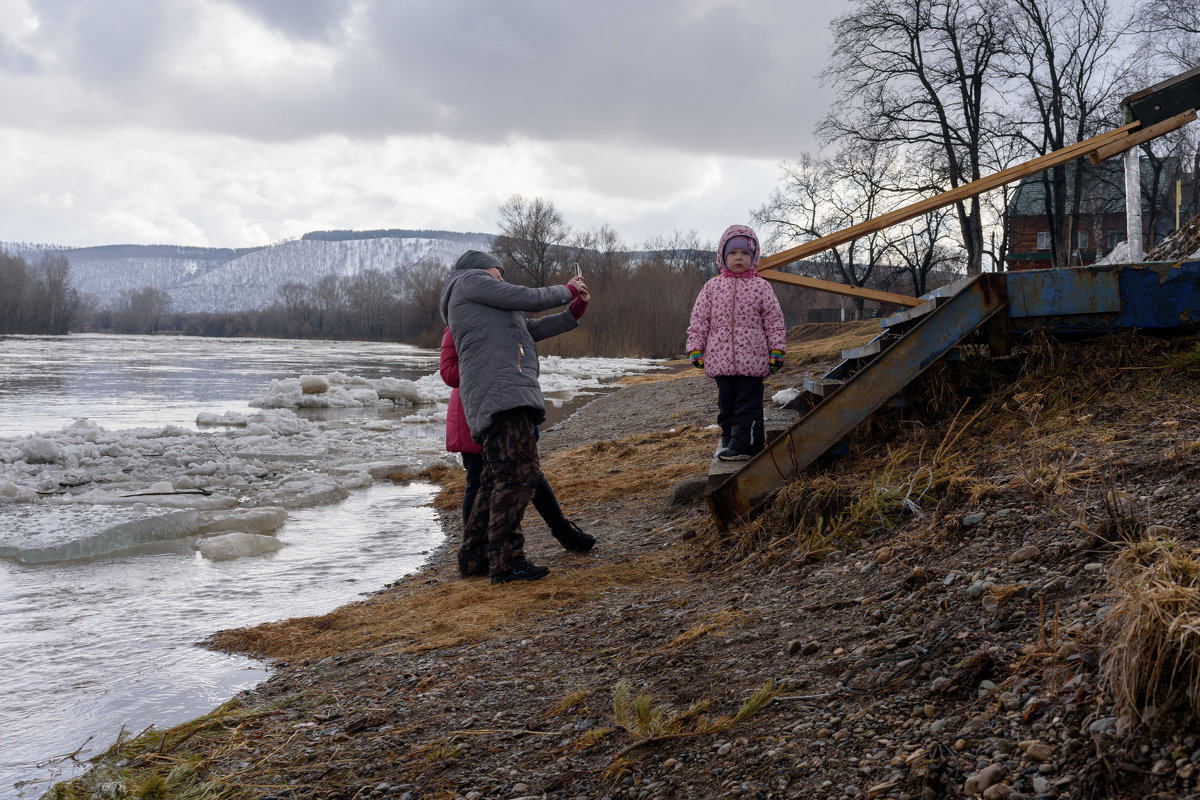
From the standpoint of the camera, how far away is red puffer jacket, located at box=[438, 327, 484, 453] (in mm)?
5367

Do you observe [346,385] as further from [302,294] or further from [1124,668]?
[302,294]

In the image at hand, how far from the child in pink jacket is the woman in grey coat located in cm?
120

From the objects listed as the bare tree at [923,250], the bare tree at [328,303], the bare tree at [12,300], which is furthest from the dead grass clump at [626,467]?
the bare tree at [328,303]

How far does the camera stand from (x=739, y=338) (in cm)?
576

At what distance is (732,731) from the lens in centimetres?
247

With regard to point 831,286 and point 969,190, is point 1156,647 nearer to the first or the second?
point 969,190

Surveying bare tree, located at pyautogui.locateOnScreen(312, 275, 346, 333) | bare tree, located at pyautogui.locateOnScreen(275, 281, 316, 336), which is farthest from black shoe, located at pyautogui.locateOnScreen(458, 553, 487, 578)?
bare tree, located at pyautogui.locateOnScreen(312, 275, 346, 333)

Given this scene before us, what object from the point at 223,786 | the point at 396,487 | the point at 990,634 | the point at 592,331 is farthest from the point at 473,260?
the point at 592,331

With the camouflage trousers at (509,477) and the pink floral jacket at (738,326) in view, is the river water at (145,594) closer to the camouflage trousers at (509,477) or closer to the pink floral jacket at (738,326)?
the camouflage trousers at (509,477)

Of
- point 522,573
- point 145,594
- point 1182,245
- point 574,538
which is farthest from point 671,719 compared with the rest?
point 1182,245

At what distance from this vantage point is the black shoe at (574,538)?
5574 millimetres

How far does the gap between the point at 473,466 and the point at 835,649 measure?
3254mm

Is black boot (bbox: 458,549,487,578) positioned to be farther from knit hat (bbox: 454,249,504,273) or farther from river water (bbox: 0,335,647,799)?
knit hat (bbox: 454,249,504,273)

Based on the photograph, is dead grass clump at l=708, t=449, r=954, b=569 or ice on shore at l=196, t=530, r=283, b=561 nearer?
dead grass clump at l=708, t=449, r=954, b=569
